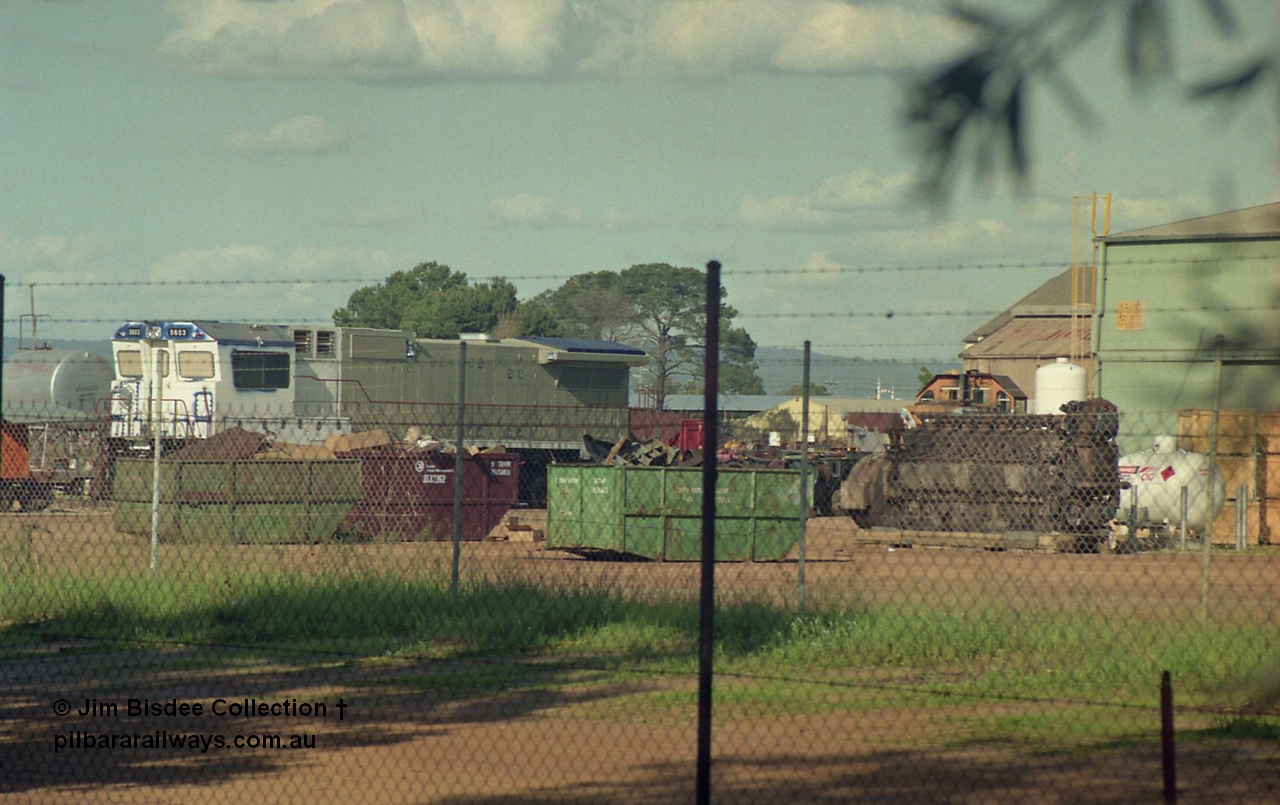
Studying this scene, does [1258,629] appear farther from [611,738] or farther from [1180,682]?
[611,738]

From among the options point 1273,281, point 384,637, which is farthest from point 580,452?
point 1273,281

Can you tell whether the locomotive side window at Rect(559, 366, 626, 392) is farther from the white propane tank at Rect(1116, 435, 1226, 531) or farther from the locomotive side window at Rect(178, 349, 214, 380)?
the white propane tank at Rect(1116, 435, 1226, 531)

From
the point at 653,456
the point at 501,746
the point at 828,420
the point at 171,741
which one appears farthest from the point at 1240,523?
the point at 828,420

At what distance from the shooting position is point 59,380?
1316 inches

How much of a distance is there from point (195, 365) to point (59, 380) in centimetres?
712

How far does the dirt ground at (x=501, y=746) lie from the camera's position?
697cm

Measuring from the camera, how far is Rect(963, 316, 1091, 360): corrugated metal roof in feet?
185

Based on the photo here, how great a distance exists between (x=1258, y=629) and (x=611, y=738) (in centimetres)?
513

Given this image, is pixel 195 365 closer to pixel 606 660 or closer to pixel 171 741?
pixel 606 660

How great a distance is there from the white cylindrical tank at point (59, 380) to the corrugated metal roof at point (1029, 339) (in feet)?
114

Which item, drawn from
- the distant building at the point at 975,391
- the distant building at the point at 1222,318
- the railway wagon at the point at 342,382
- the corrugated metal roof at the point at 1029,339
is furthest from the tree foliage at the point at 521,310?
the distant building at the point at 1222,318

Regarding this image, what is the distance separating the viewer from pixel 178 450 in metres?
22.5

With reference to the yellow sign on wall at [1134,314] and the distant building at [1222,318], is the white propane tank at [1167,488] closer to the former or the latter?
the yellow sign on wall at [1134,314]

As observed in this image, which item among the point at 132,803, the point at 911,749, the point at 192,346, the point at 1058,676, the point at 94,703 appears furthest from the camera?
the point at 192,346
